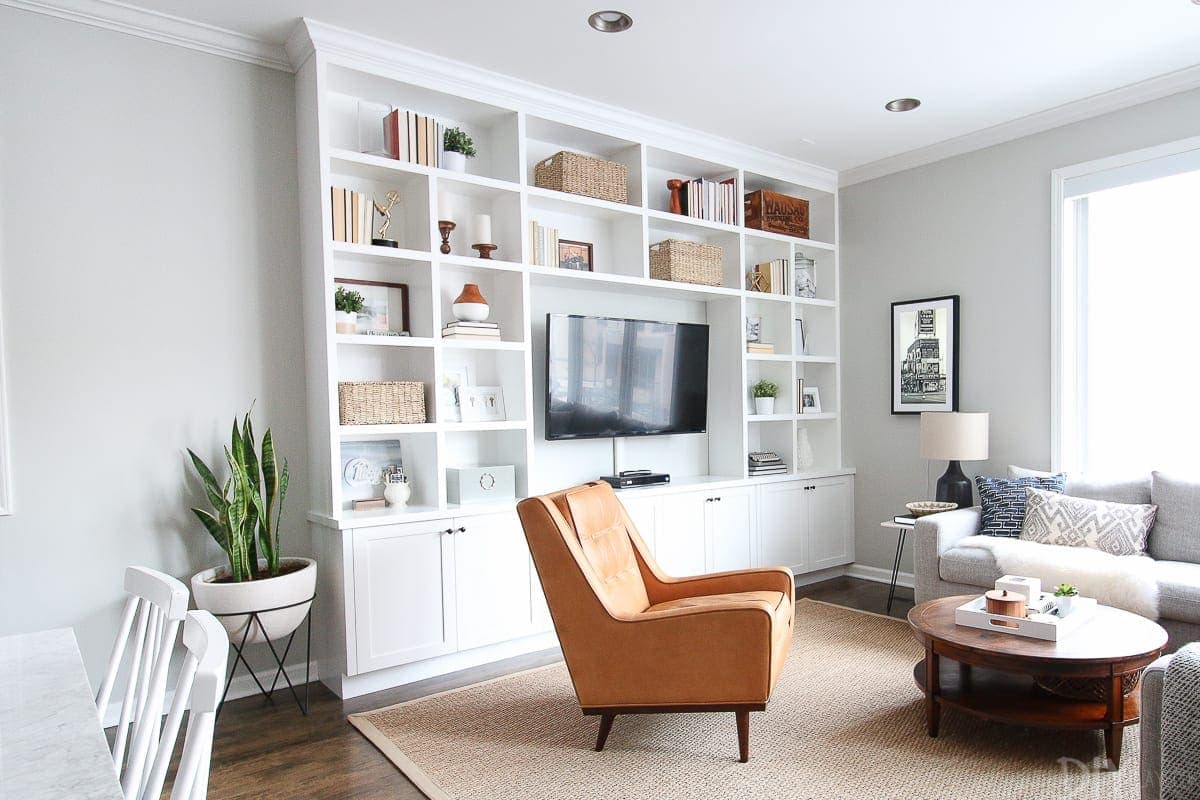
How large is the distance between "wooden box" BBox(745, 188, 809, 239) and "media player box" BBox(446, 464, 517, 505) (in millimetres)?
2390

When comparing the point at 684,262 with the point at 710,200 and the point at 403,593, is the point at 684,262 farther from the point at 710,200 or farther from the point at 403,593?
the point at 403,593

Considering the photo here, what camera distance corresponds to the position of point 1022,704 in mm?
2545

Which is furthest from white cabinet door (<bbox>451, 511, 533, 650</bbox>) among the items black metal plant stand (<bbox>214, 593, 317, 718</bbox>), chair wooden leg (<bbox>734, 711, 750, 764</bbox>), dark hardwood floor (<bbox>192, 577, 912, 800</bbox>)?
chair wooden leg (<bbox>734, 711, 750, 764</bbox>)

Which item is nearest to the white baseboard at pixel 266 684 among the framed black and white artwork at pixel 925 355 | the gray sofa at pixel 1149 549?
the gray sofa at pixel 1149 549

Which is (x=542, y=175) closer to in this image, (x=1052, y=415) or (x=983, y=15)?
(x=983, y=15)

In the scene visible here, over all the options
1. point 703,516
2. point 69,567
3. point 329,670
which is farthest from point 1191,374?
point 69,567

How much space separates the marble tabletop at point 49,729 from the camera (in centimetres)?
88

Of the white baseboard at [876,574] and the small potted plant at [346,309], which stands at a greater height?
the small potted plant at [346,309]

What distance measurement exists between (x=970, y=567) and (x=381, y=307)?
3.03m

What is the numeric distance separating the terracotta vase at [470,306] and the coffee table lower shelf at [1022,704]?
2.40 meters

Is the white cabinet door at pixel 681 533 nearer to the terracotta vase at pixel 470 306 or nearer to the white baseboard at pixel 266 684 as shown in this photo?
the terracotta vase at pixel 470 306

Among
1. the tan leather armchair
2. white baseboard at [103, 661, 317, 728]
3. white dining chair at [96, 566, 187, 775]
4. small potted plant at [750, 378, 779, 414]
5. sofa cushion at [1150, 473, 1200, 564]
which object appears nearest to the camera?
white dining chair at [96, 566, 187, 775]

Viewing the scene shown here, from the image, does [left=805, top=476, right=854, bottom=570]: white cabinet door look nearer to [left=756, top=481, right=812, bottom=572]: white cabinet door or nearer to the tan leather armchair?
[left=756, top=481, right=812, bottom=572]: white cabinet door

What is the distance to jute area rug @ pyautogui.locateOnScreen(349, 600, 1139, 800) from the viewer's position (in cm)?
232
